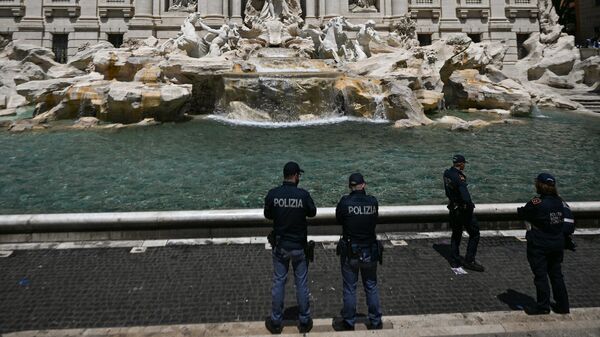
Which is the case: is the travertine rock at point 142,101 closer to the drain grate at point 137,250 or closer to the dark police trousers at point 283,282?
the drain grate at point 137,250

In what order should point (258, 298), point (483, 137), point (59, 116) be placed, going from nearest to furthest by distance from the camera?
point (258, 298), point (483, 137), point (59, 116)

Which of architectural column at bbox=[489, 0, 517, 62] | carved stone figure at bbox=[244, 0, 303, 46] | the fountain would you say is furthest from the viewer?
architectural column at bbox=[489, 0, 517, 62]

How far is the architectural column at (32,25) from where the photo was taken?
27.3m

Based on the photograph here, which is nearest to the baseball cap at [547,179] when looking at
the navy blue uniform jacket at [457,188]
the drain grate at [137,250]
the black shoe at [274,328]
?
the navy blue uniform jacket at [457,188]

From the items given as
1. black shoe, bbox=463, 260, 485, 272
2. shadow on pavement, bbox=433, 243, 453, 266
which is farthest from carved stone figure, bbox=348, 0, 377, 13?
black shoe, bbox=463, 260, 485, 272

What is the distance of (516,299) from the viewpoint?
426 cm

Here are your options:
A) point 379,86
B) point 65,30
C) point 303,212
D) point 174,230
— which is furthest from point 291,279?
point 65,30

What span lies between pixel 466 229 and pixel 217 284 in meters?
3.18

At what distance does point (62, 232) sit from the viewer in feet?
18.8

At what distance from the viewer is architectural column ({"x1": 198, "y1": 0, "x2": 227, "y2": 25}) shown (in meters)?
26.9

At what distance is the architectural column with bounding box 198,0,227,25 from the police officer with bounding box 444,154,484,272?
25339 mm

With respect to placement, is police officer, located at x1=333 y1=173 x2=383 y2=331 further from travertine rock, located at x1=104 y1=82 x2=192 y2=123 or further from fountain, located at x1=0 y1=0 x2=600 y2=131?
travertine rock, located at x1=104 y1=82 x2=192 y2=123

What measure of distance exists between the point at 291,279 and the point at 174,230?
2122 millimetres

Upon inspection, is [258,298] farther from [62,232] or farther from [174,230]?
[62,232]
